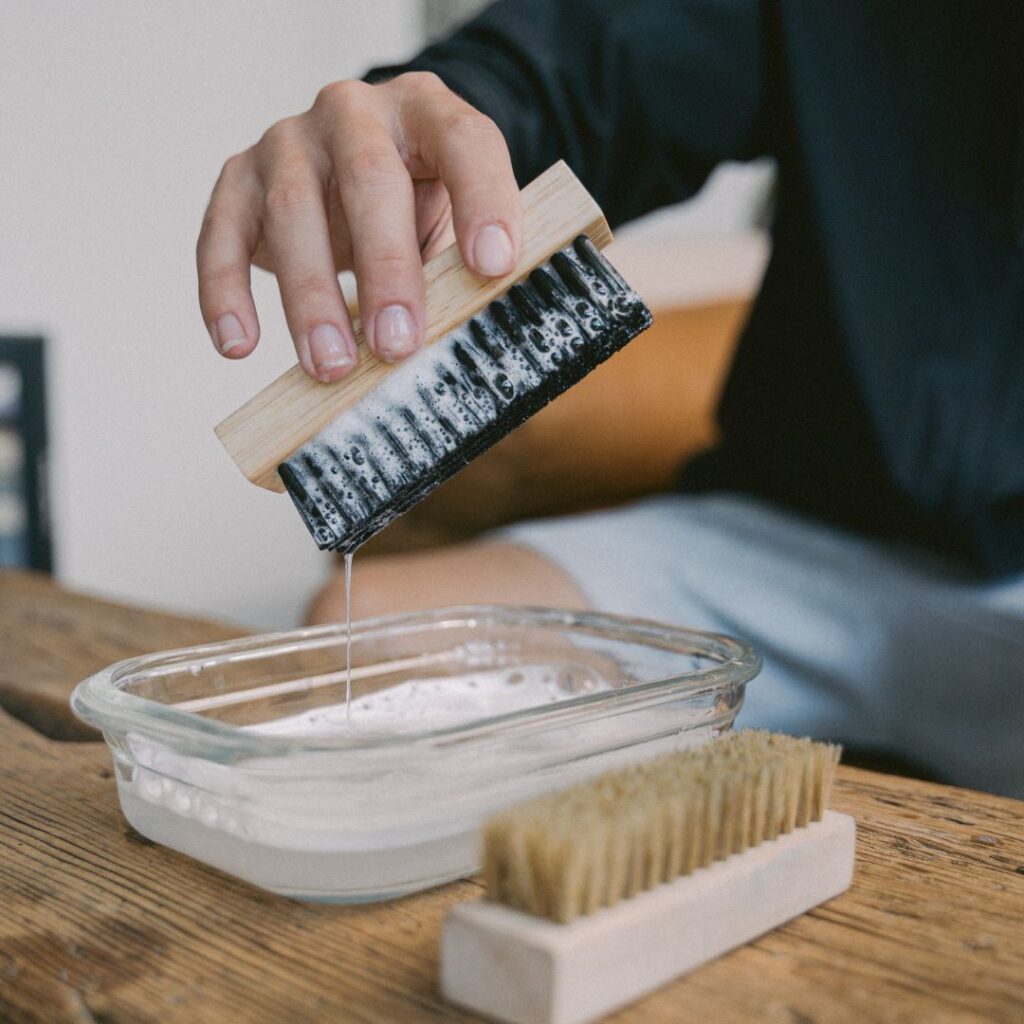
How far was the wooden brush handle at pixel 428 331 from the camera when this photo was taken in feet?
1.68

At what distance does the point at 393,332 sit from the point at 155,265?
1.46m

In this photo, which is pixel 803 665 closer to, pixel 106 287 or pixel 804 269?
pixel 804 269

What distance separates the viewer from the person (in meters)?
0.96

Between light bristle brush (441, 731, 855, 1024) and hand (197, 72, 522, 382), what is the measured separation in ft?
0.74

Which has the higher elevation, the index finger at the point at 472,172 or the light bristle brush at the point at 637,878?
the index finger at the point at 472,172

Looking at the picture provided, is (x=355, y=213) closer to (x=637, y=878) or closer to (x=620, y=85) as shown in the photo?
(x=637, y=878)

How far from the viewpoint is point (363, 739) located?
396 millimetres

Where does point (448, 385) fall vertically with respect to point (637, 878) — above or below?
above

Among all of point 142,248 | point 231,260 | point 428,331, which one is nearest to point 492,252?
point 428,331

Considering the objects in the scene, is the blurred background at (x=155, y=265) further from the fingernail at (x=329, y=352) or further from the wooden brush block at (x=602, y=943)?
the wooden brush block at (x=602, y=943)

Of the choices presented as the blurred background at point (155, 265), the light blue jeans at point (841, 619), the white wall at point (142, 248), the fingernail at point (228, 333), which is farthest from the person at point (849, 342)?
the white wall at point (142, 248)

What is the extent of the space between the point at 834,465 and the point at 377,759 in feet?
2.56

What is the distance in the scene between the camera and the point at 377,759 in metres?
0.40

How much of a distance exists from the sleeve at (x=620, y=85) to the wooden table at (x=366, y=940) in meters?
0.57
